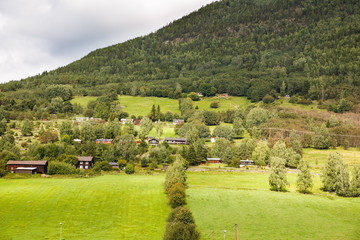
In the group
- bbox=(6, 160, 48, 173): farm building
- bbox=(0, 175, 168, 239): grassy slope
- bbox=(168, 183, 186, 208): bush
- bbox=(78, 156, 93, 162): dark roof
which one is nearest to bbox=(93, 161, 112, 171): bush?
bbox=(78, 156, 93, 162): dark roof

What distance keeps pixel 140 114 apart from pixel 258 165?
7754 centimetres

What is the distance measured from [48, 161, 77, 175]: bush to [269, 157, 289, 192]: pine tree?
45.6m

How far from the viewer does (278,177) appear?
2670 inches

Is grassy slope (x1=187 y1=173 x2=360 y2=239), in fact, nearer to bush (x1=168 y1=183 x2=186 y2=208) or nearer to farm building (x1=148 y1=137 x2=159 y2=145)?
bush (x1=168 y1=183 x2=186 y2=208)

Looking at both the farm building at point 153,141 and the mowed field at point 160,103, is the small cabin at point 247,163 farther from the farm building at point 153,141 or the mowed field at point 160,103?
the mowed field at point 160,103

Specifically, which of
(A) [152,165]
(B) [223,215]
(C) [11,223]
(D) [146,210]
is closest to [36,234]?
(C) [11,223]

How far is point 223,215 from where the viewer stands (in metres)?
50.8

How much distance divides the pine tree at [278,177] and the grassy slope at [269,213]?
1.79 m

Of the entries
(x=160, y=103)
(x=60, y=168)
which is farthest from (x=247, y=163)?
(x=160, y=103)

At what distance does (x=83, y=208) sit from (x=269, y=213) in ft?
95.2

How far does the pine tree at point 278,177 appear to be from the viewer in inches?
2662

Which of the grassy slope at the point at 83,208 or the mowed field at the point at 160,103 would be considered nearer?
the grassy slope at the point at 83,208

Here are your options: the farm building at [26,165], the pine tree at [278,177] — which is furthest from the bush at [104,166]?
the pine tree at [278,177]

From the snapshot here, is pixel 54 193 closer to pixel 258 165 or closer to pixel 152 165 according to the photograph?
pixel 152 165
